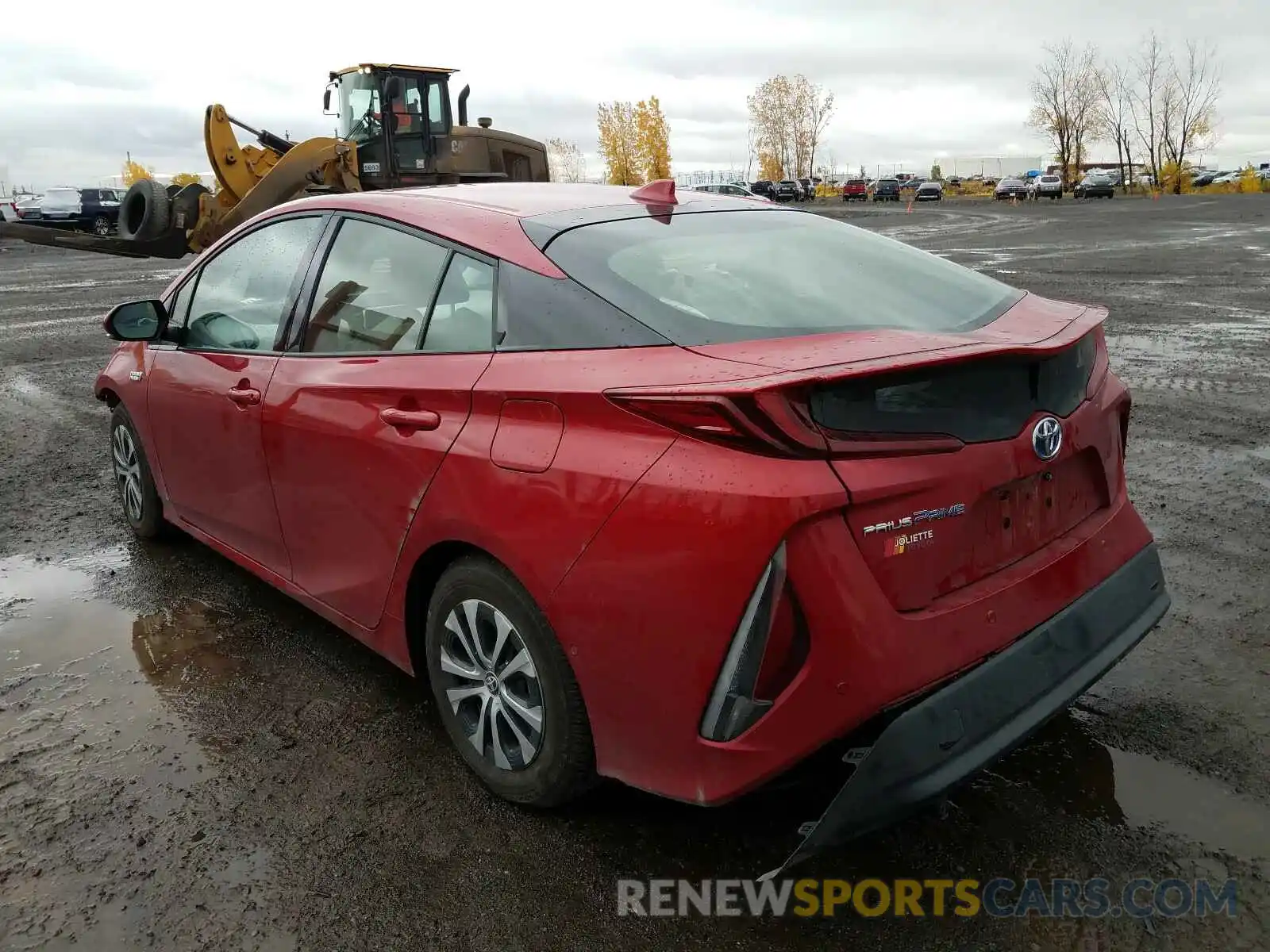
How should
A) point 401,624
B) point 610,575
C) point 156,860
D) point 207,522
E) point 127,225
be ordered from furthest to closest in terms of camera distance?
1. point 127,225
2. point 207,522
3. point 401,624
4. point 156,860
5. point 610,575

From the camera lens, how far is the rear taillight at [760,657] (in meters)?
2.09

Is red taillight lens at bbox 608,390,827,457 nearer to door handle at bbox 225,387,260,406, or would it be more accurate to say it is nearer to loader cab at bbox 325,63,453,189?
door handle at bbox 225,387,260,406

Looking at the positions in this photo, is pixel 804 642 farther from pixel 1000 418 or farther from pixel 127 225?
pixel 127 225

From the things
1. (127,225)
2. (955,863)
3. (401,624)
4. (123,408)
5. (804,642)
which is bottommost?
(955,863)

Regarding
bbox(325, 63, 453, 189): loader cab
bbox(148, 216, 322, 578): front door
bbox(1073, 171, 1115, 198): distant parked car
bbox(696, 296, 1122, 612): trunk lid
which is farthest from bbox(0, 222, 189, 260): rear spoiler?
bbox(1073, 171, 1115, 198): distant parked car

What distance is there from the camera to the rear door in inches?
111

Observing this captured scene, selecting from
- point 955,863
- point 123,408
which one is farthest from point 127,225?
point 955,863

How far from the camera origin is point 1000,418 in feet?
7.69

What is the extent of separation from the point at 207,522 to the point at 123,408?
1067 millimetres

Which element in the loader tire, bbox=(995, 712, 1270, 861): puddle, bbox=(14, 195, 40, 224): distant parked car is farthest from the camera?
bbox=(14, 195, 40, 224): distant parked car

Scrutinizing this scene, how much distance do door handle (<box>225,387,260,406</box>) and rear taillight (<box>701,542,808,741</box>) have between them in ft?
7.00

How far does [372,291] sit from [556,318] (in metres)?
0.91

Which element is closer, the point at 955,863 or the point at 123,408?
the point at 955,863

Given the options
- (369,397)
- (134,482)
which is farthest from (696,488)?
(134,482)
